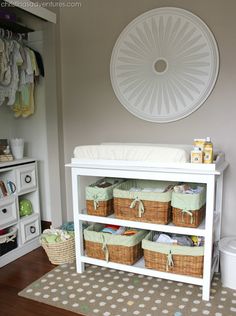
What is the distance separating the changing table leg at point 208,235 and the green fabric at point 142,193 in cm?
27

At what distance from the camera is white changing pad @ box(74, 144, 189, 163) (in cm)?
181

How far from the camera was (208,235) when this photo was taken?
1.78 meters

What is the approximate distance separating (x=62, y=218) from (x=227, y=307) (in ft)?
5.44

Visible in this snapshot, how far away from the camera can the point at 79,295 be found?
6.38ft

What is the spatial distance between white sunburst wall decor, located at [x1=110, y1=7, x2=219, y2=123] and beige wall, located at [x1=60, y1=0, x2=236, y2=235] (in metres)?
0.06

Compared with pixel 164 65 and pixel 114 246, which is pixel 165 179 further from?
pixel 164 65

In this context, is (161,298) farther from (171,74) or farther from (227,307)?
(171,74)

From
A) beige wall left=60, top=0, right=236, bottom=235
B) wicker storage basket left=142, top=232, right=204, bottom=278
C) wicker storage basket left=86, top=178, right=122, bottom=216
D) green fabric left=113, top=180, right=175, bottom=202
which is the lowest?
wicker storage basket left=142, top=232, right=204, bottom=278

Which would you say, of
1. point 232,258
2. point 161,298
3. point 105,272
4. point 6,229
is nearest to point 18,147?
point 6,229

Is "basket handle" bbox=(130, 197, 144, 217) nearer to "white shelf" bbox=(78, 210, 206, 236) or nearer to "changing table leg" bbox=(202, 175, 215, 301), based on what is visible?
"white shelf" bbox=(78, 210, 206, 236)

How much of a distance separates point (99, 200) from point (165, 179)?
0.52m

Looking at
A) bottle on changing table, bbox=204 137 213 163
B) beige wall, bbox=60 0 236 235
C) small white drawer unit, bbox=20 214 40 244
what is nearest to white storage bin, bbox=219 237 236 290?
beige wall, bbox=60 0 236 235

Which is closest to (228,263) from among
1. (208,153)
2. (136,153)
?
(208,153)

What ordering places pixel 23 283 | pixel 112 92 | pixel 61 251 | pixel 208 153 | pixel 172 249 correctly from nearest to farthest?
pixel 208 153
pixel 172 249
pixel 23 283
pixel 61 251
pixel 112 92
